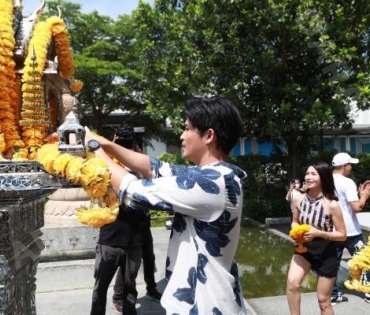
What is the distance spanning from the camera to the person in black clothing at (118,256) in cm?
405

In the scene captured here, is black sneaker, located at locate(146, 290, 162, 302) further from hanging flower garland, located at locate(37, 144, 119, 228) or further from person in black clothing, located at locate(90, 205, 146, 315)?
hanging flower garland, located at locate(37, 144, 119, 228)

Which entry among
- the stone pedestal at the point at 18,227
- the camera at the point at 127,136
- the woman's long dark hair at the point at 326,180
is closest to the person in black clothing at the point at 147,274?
the camera at the point at 127,136

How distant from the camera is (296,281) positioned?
12.3 ft

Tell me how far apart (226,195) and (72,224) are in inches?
165

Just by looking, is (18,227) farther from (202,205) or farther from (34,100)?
(34,100)

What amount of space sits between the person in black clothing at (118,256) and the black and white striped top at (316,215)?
4.97 feet

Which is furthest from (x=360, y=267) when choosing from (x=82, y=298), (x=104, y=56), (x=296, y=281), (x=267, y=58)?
(x=104, y=56)

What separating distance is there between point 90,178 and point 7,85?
339 centimetres

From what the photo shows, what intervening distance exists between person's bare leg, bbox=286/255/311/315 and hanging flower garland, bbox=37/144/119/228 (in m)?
2.29

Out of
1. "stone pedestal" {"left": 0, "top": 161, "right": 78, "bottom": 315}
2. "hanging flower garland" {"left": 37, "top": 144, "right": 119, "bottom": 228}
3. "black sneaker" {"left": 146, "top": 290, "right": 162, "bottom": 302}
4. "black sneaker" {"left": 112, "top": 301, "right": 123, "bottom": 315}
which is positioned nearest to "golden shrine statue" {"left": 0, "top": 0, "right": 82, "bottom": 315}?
"stone pedestal" {"left": 0, "top": 161, "right": 78, "bottom": 315}

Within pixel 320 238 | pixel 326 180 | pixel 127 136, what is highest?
pixel 127 136

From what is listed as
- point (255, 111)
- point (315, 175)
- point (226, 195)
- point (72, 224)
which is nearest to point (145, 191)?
point (226, 195)

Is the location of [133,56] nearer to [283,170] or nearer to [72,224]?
[283,170]

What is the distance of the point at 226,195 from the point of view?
1835 mm
